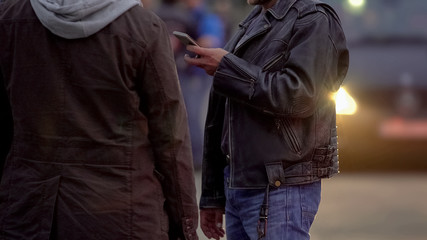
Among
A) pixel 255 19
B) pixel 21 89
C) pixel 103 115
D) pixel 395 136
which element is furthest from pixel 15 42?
pixel 395 136

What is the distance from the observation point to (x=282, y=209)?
3.60 metres

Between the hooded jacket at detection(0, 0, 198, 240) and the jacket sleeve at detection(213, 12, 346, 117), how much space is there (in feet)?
0.81

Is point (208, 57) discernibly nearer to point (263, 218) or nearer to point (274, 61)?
point (274, 61)

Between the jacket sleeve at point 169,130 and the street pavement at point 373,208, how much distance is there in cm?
358

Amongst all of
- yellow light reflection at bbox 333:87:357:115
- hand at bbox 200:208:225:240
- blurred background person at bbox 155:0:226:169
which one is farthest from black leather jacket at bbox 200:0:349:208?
blurred background person at bbox 155:0:226:169

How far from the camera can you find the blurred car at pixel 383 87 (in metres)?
10.2

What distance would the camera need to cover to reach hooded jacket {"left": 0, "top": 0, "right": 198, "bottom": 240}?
3.40 m

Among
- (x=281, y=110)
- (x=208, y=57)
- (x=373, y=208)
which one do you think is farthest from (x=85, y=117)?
(x=373, y=208)

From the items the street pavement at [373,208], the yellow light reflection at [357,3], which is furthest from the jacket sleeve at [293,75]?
the yellow light reflection at [357,3]

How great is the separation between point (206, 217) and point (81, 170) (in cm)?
79

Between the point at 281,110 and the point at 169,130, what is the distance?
41 centimetres

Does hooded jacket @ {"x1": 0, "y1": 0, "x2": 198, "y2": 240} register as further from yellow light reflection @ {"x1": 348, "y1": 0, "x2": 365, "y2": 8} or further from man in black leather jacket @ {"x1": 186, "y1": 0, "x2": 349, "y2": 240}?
yellow light reflection @ {"x1": 348, "y1": 0, "x2": 365, "y2": 8}

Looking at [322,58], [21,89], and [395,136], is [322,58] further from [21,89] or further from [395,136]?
[395,136]

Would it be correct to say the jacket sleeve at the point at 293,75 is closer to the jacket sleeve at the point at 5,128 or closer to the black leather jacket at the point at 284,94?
the black leather jacket at the point at 284,94
